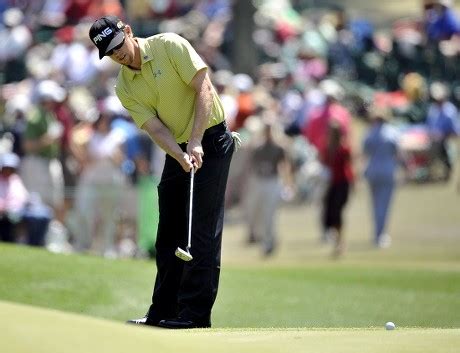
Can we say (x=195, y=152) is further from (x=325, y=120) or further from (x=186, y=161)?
(x=325, y=120)

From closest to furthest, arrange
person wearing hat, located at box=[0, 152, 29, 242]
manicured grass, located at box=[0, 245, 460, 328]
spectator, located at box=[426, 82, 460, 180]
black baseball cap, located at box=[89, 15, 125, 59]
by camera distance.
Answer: black baseball cap, located at box=[89, 15, 125, 59]
manicured grass, located at box=[0, 245, 460, 328]
person wearing hat, located at box=[0, 152, 29, 242]
spectator, located at box=[426, 82, 460, 180]

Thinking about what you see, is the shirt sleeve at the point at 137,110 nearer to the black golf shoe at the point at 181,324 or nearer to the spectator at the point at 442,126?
the black golf shoe at the point at 181,324

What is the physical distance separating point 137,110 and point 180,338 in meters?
2.54

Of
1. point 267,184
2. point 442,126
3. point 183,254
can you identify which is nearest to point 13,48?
point 267,184

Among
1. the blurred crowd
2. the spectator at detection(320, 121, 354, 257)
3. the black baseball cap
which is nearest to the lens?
the black baseball cap

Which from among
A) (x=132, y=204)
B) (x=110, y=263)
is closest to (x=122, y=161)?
(x=132, y=204)

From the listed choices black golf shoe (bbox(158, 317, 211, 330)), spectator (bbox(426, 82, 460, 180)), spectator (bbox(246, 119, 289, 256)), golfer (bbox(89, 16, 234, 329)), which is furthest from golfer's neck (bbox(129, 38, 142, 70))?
spectator (bbox(426, 82, 460, 180))

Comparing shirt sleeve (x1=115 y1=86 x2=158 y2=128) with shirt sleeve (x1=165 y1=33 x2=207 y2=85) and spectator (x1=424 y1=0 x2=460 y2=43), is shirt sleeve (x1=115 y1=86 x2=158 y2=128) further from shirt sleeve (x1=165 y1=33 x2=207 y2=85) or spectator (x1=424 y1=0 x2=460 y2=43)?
spectator (x1=424 y1=0 x2=460 y2=43)

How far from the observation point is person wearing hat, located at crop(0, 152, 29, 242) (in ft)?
61.6

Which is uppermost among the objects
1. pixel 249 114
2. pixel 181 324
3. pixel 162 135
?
pixel 162 135

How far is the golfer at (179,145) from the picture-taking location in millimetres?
10070

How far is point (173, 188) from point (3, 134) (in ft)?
39.5

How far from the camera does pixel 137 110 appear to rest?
10242mm

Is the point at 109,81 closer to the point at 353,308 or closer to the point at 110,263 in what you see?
the point at 110,263
